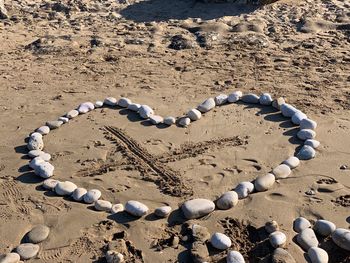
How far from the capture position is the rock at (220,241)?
4.48 m

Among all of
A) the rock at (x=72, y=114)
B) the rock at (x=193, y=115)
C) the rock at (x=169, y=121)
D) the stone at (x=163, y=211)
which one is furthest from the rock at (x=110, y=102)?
the stone at (x=163, y=211)

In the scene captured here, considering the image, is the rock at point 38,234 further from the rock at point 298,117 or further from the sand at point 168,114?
the rock at point 298,117

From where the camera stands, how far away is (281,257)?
431cm

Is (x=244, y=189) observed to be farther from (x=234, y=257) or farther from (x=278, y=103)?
(x=278, y=103)

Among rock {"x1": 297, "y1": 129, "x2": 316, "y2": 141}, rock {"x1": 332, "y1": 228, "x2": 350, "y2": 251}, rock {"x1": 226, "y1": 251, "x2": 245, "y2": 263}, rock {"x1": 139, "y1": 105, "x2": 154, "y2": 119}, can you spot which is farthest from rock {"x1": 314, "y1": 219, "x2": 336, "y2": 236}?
rock {"x1": 139, "y1": 105, "x2": 154, "y2": 119}

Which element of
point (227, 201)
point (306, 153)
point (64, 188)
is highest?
point (306, 153)

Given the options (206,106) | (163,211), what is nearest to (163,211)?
(163,211)

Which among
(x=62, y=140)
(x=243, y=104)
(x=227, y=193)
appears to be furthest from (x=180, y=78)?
(x=227, y=193)

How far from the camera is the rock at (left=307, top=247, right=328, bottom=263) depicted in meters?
4.30

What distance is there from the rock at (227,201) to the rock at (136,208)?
681 mm

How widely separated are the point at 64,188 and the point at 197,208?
1343 mm

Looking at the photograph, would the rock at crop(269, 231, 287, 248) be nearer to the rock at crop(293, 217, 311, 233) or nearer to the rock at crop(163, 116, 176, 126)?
the rock at crop(293, 217, 311, 233)

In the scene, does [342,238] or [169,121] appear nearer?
[342,238]

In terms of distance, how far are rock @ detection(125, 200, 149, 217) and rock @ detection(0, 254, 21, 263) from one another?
41.5 inches
